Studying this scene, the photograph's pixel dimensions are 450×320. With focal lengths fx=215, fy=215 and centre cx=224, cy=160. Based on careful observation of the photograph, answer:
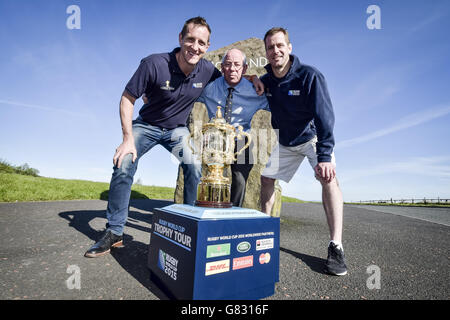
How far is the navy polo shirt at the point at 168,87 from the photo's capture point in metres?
2.76

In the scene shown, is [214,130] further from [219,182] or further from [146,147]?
[146,147]

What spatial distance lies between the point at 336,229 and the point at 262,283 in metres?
1.29

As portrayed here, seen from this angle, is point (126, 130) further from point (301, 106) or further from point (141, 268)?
point (301, 106)

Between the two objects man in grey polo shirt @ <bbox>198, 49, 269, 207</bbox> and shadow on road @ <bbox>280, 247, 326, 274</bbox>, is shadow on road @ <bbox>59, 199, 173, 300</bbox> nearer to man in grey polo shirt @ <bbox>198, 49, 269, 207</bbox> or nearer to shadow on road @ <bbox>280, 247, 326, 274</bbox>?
man in grey polo shirt @ <bbox>198, 49, 269, 207</bbox>

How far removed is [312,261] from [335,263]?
351mm

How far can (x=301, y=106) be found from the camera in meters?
2.66

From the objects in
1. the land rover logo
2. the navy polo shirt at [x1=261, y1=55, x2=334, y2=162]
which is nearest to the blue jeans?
the navy polo shirt at [x1=261, y1=55, x2=334, y2=162]

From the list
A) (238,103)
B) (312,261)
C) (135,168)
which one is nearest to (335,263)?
(312,261)

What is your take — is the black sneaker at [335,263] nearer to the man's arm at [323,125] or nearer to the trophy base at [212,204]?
the man's arm at [323,125]

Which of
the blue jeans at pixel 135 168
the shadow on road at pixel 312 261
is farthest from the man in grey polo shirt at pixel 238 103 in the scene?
the shadow on road at pixel 312 261

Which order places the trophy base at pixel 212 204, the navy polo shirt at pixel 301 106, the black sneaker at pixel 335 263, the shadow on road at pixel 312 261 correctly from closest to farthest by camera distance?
the trophy base at pixel 212 204, the black sneaker at pixel 335 263, the shadow on road at pixel 312 261, the navy polo shirt at pixel 301 106

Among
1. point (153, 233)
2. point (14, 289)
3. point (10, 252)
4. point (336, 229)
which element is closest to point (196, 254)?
point (153, 233)
